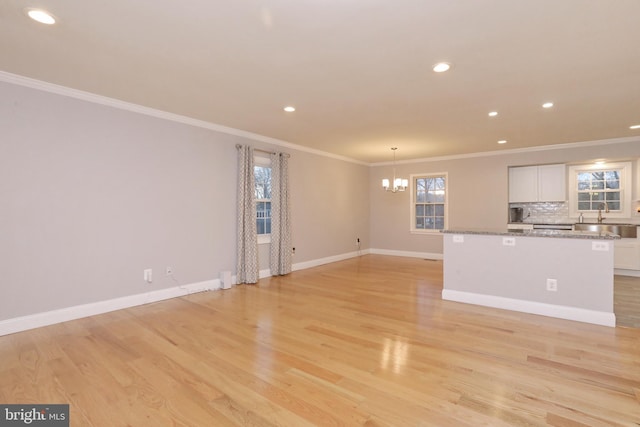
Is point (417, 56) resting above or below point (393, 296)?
above

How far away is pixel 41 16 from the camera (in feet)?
7.23

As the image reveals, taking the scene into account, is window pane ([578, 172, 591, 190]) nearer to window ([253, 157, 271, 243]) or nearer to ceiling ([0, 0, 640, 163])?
ceiling ([0, 0, 640, 163])

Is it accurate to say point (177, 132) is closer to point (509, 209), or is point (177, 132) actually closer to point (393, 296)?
point (393, 296)

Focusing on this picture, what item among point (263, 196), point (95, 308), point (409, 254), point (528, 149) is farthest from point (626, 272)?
point (95, 308)

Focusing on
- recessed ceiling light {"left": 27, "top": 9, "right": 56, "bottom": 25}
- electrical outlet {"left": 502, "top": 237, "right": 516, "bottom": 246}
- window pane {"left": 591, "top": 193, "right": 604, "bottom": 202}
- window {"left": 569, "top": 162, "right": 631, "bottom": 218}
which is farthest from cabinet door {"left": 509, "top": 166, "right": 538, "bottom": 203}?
recessed ceiling light {"left": 27, "top": 9, "right": 56, "bottom": 25}

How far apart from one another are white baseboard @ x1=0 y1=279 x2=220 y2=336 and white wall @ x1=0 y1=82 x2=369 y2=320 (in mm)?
62

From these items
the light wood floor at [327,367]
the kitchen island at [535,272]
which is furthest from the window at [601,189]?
the light wood floor at [327,367]

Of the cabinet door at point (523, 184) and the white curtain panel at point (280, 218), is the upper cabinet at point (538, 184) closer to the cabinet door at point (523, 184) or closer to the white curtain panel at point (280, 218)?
the cabinet door at point (523, 184)

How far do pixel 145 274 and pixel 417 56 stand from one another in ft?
13.2

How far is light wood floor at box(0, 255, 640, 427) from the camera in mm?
1942

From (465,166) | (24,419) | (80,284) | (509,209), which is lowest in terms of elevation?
(24,419)

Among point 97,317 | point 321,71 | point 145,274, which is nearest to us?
point 321,71

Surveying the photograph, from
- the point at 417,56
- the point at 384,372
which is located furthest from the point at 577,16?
the point at 384,372

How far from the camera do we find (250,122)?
15.8 feet
